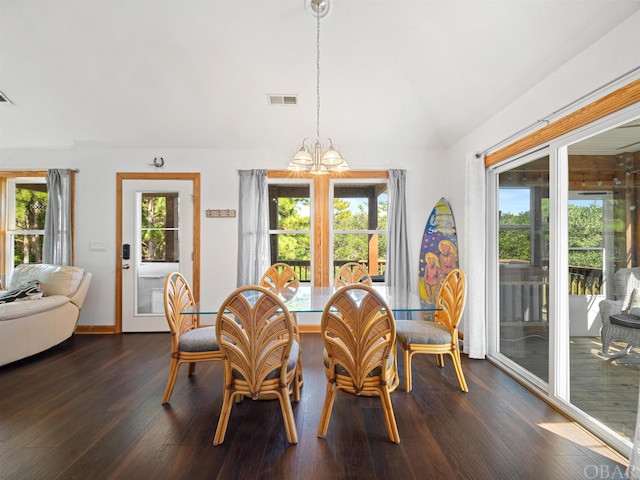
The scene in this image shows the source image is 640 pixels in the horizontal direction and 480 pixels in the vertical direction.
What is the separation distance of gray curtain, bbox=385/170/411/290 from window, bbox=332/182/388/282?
0.19 meters

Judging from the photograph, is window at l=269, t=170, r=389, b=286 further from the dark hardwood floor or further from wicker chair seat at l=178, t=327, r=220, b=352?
wicker chair seat at l=178, t=327, r=220, b=352

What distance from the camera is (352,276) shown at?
11.1 feet

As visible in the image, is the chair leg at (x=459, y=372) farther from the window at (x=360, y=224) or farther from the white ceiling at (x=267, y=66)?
the white ceiling at (x=267, y=66)

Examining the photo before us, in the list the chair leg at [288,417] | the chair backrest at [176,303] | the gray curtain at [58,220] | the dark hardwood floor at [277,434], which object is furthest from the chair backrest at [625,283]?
the gray curtain at [58,220]

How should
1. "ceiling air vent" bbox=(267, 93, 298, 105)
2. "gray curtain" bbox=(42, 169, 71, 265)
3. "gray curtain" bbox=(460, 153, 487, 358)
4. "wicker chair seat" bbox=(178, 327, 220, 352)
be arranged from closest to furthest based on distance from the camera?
"wicker chair seat" bbox=(178, 327, 220, 352) < "gray curtain" bbox=(460, 153, 487, 358) < "ceiling air vent" bbox=(267, 93, 298, 105) < "gray curtain" bbox=(42, 169, 71, 265)

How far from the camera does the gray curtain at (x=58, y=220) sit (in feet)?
13.5

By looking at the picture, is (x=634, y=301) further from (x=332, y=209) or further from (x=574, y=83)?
(x=332, y=209)

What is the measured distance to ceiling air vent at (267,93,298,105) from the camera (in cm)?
349

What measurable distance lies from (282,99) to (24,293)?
3.52m

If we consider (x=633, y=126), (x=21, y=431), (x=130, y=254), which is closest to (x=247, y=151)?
(x=130, y=254)

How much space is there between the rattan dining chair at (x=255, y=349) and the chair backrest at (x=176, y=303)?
2.05ft

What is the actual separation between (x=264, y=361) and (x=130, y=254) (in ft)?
10.7

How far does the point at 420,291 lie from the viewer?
4.09 m

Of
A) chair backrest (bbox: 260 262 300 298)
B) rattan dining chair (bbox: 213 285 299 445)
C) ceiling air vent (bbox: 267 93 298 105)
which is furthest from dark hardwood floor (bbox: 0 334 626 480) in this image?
ceiling air vent (bbox: 267 93 298 105)
